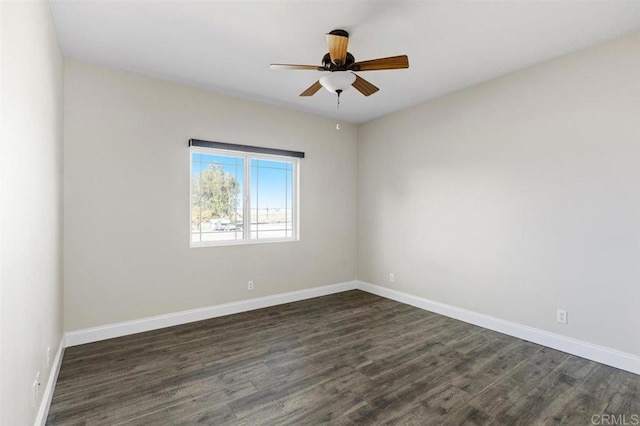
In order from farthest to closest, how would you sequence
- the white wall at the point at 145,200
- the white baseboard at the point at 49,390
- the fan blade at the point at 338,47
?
the white wall at the point at 145,200 < the fan blade at the point at 338,47 < the white baseboard at the point at 49,390

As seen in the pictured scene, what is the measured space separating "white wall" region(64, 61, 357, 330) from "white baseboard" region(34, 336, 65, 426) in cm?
51

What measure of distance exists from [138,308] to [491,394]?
3.53 m

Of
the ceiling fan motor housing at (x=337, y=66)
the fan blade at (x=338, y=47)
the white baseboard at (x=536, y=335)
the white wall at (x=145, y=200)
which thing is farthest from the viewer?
the white wall at (x=145, y=200)

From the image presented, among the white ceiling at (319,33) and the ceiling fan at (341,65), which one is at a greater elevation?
the white ceiling at (319,33)

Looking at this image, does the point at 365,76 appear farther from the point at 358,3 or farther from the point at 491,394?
the point at 491,394

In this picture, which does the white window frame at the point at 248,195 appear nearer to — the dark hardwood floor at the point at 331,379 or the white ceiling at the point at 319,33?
the white ceiling at the point at 319,33

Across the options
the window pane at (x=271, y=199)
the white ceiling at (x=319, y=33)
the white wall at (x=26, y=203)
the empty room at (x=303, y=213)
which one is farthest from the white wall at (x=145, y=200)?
the white wall at (x=26, y=203)

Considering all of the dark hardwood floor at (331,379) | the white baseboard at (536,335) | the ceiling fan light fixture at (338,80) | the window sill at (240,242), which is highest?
the ceiling fan light fixture at (338,80)

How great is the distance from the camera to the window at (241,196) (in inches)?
→ 158

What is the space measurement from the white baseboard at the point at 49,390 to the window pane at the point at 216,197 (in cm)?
168

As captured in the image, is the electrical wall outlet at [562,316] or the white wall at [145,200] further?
the white wall at [145,200]

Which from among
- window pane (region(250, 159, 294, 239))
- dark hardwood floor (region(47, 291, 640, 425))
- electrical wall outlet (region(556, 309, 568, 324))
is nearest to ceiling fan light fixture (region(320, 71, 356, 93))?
window pane (region(250, 159, 294, 239))

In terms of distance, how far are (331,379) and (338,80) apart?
2457 millimetres

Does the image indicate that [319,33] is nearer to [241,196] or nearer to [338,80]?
[338,80]
